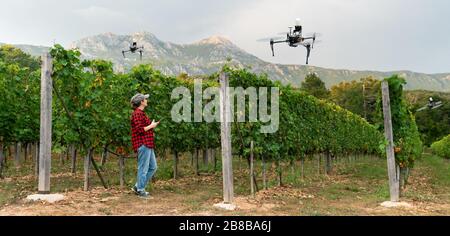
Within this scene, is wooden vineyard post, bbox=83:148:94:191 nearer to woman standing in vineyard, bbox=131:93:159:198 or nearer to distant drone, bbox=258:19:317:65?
woman standing in vineyard, bbox=131:93:159:198

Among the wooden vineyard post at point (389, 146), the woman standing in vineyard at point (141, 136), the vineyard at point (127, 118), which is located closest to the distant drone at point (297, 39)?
the vineyard at point (127, 118)

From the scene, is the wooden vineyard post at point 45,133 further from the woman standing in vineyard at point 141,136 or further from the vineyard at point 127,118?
the woman standing in vineyard at point 141,136

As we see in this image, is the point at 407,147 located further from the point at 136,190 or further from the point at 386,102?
the point at 136,190

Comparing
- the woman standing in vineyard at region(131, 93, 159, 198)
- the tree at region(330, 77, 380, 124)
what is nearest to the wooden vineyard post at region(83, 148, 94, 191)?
the woman standing in vineyard at region(131, 93, 159, 198)

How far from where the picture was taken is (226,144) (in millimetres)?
7547

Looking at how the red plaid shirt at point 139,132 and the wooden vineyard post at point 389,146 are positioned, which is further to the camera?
the wooden vineyard post at point 389,146

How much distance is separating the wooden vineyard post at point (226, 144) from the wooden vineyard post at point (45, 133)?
3117 mm

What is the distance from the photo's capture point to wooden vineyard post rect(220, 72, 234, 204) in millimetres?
7457

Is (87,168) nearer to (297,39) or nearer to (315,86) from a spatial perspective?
(297,39)

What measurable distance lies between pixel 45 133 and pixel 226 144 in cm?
325

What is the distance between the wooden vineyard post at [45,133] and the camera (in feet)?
22.7

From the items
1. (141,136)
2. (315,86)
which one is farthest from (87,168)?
(315,86)

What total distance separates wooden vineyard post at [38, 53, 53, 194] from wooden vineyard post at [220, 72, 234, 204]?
3117 mm

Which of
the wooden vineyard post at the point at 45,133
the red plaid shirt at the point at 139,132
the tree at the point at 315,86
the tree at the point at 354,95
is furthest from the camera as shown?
the tree at the point at 354,95
